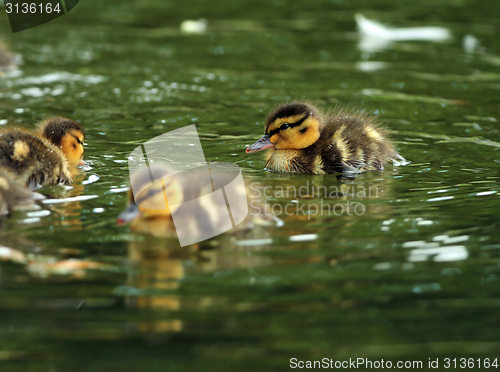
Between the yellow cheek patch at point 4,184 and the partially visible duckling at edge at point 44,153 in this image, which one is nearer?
the yellow cheek patch at point 4,184

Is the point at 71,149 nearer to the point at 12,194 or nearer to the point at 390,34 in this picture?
the point at 12,194

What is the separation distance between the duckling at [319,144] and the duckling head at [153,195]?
1005 mm

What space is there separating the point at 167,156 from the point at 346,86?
7.78ft

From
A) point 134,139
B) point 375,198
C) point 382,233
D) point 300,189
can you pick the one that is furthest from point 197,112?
point 382,233

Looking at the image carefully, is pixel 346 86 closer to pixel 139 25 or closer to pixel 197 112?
pixel 197 112

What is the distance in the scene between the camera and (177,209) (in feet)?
8.66

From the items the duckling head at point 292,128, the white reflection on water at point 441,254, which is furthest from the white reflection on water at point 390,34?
the white reflection on water at point 441,254

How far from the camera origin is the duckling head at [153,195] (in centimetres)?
260

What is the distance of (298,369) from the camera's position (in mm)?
1707

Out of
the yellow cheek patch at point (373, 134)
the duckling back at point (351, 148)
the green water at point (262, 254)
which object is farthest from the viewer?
the yellow cheek patch at point (373, 134)

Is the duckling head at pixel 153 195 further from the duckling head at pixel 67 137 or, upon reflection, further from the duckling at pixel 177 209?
the duckling head at pixel 67 137

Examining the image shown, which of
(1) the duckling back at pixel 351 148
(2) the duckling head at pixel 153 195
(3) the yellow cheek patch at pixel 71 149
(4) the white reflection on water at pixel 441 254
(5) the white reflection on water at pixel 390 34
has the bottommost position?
(5) the white reflection on water at pixel 390 34

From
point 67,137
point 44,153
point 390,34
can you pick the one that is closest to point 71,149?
point 67,137

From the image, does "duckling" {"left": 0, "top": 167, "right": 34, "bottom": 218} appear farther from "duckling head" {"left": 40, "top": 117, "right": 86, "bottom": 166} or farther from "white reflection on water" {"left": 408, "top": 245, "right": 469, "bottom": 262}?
"white reflection on water" {"left": 408, "top": 245, "right": 469, "bottom": 262}
